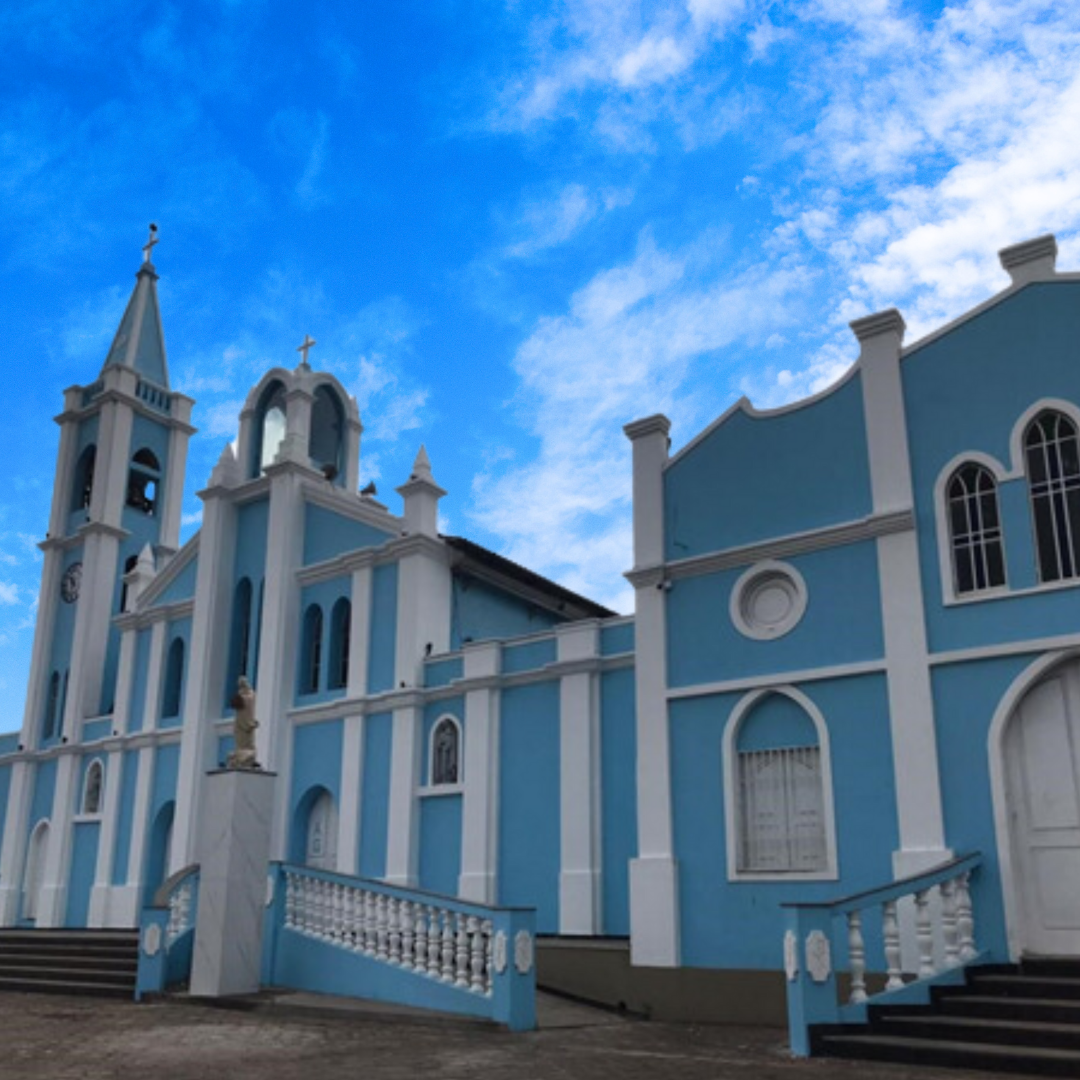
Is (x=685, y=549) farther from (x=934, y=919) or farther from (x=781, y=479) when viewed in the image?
(x=934, y=919)

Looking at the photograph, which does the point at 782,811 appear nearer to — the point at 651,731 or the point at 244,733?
the point at 651,731

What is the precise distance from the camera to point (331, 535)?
22.4 metres

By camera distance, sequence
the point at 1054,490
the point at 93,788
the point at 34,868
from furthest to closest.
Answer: the point at 34,868 < the point at 93,788 < the point at 1054,490

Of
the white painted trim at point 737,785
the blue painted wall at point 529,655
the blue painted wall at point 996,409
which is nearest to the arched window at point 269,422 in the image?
the blue painted wall at point 529,655

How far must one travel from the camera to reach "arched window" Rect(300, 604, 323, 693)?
21.9 meters

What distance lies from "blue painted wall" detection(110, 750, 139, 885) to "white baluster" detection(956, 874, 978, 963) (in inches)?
721

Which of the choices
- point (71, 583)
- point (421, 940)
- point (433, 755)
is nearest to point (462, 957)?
point (421, 940)

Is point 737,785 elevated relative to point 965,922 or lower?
elevated

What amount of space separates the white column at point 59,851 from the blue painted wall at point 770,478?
17.6m

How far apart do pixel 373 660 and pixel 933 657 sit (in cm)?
1107

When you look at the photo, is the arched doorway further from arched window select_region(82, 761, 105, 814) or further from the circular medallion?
the circular medallion

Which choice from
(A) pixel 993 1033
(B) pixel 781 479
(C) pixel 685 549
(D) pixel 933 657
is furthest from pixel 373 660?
Result: (A) pixel 993 1033

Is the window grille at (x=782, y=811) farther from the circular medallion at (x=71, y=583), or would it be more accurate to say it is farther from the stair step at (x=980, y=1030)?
the circular medallion at (x=71, y=583)

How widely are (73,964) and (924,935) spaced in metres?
12.7
